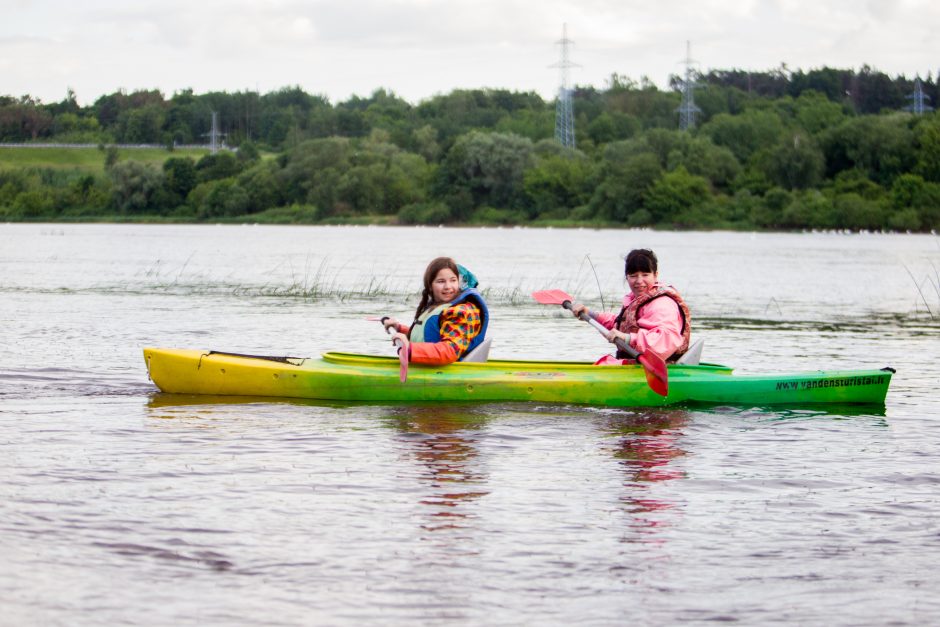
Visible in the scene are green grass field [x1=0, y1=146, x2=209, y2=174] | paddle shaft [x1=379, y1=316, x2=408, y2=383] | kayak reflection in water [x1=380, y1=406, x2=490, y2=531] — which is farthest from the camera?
green grass field [x1=0, y1=146, x2=209, y2=174]

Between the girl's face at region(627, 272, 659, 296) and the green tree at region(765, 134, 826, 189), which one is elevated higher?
the green tree at region(765, 134, 826, 189)

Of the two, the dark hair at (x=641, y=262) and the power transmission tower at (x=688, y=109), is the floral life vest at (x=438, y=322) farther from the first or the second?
the power transmission tower at (x=688, y=109)

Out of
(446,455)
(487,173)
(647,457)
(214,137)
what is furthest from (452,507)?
(214,137)

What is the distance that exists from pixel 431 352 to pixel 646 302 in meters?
1.89

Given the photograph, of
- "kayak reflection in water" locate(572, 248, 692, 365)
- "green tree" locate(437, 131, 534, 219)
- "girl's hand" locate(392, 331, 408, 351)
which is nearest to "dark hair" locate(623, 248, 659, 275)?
"kayak reflection in water" locate(572, 248, 692, 365)

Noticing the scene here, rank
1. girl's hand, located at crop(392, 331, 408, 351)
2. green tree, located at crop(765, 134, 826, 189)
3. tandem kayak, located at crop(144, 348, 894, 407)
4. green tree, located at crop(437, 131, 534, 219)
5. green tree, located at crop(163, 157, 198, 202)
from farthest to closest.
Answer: green tree, located at crop(163, 157, 198, 202)
green tree, located at crop(437, 131, 534, 219)
green tree, located at crop(765, 134, 826, 189)
tandem kayak, located at crop(144, 348, 894, 407)
girl's hand, located at crop(392, 331, 408, 351)

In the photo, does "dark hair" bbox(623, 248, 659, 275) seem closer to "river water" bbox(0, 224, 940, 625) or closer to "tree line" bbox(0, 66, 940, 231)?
"river water" bbox(0, 224, 940, 625)

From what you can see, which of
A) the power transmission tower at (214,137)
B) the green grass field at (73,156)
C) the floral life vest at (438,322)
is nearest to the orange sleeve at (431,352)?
the floral life vest at (438,322)

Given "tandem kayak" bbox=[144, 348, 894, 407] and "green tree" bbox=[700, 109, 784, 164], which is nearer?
"tandem kayak" bbox=[144, 348, 894, 407]

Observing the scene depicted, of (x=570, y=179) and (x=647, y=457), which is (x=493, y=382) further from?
(x=570, y=179)

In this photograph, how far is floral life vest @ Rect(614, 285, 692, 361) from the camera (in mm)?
11188

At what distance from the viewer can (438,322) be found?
11.2 meters

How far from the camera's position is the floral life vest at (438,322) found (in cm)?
1102

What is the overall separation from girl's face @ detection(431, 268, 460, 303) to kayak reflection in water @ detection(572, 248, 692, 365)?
1.02 meters
